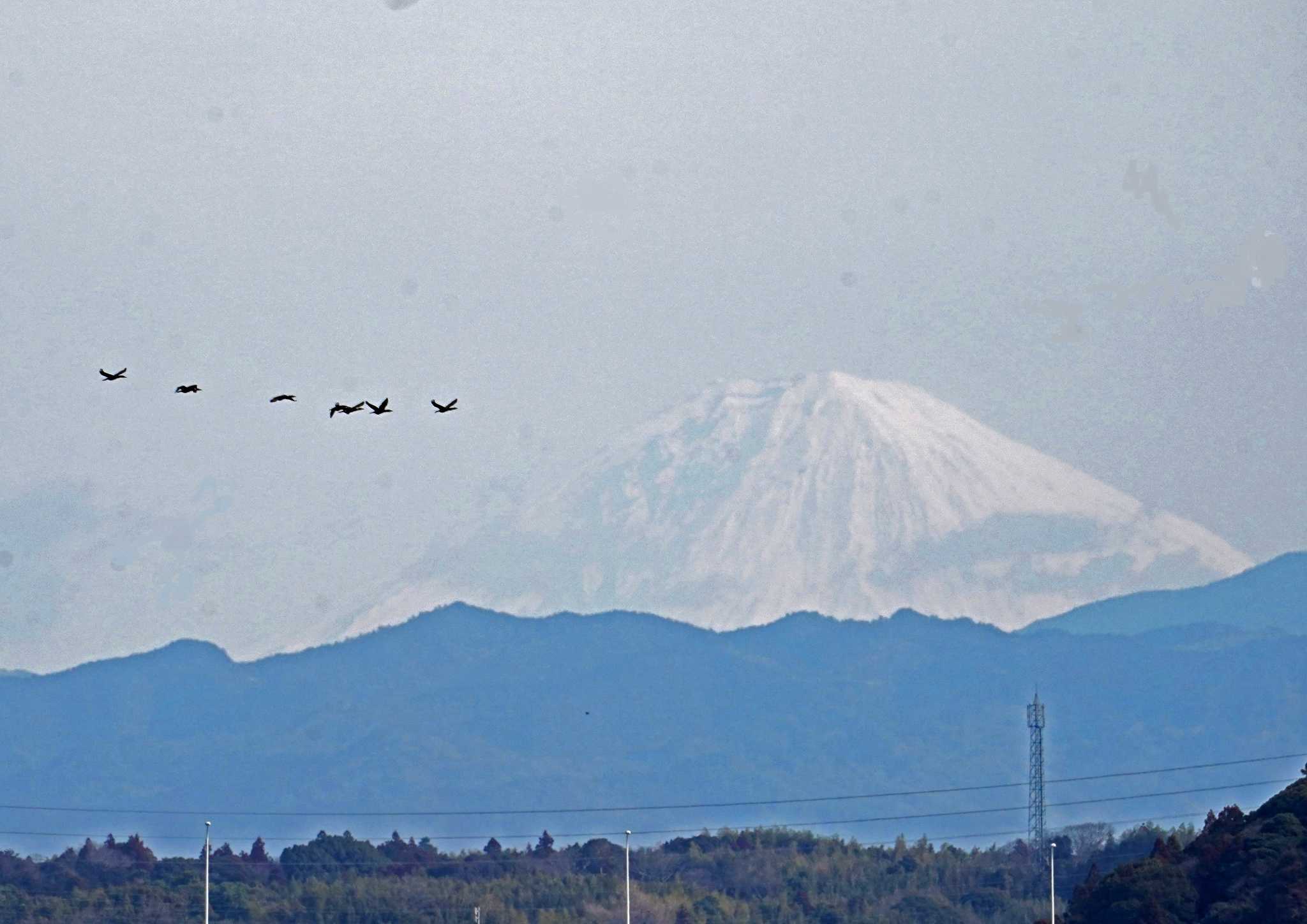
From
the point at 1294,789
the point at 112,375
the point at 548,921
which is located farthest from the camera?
the point at 548,921

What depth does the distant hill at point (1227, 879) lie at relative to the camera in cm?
10881

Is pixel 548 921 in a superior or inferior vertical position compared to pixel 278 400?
inferior

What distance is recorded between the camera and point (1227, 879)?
376 ft

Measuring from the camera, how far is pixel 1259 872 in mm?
111562

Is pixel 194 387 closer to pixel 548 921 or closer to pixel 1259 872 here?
pixel 1259 872

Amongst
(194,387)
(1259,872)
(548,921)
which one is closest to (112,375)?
(194,387)

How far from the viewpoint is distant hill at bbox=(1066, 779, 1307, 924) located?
10881cm

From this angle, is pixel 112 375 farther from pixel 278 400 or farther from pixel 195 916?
pixel 195 916

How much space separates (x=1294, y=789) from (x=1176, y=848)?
24.0 ft

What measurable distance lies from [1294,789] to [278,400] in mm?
63161

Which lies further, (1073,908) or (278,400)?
(1073,908)

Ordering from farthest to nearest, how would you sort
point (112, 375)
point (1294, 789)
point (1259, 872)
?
point (1294, 789)
point (1259, 872)
point (112, 375)

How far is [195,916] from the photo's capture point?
19912 centimetres

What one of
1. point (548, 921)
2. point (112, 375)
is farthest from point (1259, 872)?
point (548, 921)
